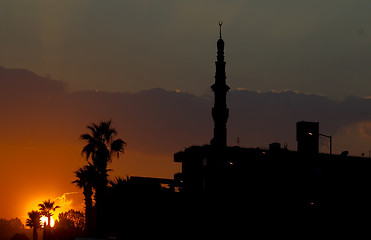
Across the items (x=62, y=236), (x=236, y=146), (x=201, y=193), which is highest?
(x=236, y=146)

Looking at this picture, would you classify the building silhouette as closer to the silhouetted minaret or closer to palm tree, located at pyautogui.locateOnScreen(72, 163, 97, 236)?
palm tree, located at pyautogui.locateOnScreen(72, 163, 97, 236)

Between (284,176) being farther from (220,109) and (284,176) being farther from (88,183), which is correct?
(220,109)

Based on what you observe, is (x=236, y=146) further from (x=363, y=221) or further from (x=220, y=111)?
(x=220, y=111)

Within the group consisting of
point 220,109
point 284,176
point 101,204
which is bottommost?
point 101,204

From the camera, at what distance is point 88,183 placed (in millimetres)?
82000

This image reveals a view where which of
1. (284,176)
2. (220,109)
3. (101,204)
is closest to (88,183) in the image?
(101,204)

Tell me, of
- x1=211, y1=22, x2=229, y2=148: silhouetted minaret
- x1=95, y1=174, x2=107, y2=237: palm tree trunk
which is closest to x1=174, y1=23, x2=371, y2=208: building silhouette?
x1=95, y1=174, x2=107, y2=237: palm tree trunk

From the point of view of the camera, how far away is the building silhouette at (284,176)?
74.8m

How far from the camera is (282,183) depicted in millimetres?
76812

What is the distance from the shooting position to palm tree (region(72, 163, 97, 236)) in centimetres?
8094

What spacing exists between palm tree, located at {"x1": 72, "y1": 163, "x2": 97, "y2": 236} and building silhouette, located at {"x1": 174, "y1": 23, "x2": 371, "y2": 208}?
1031 centimetres

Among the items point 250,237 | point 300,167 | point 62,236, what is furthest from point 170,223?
point 62,236

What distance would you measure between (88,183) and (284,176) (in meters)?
21.2

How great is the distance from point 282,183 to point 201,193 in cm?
953
